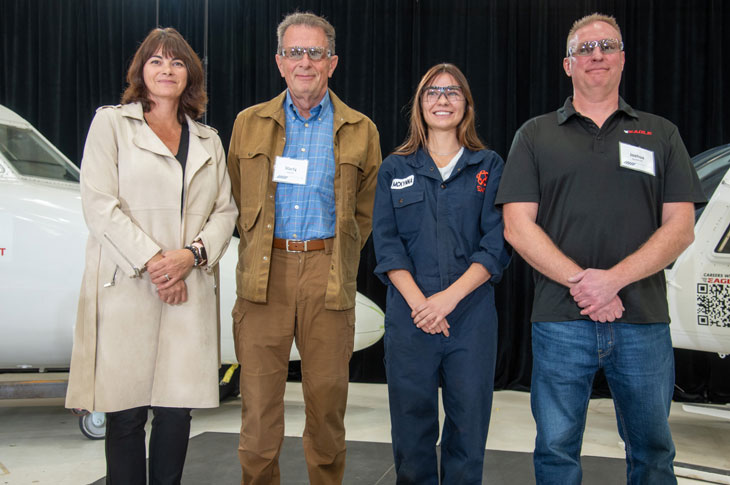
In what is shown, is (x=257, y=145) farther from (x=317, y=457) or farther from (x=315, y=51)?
(x=317, y=457)

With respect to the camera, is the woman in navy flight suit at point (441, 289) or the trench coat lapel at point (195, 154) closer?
the woman in navy flight suit at point (441, 289)

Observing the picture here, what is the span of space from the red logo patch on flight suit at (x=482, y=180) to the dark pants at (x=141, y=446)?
1.23m

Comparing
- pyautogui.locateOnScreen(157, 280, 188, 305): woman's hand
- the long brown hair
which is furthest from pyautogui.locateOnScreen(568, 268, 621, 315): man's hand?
pyautogui.locateOnScreen(157, 280, 188, 305): woman's hand

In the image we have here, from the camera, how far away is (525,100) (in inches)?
221

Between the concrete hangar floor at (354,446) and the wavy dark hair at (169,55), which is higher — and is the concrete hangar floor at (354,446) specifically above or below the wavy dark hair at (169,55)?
below

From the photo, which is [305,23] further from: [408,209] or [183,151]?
[408,209]

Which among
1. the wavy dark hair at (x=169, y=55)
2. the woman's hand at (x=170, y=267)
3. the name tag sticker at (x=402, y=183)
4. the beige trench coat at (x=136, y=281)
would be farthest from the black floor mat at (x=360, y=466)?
the wavy dark hair at (x=169, y=55)

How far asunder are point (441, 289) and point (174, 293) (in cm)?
87

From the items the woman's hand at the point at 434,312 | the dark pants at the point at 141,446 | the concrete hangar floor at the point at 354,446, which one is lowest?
the concrete hangar floor at the point at 354,446

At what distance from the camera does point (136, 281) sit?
2119mm

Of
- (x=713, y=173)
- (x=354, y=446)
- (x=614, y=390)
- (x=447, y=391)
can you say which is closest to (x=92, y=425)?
(x=354, y=446)

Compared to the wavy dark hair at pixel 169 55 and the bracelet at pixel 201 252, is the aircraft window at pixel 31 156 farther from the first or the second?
the bracelet at pixel 201 252

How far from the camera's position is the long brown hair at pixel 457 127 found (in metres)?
2.21

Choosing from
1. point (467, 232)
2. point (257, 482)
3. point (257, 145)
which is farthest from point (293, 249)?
point (257, 482)
